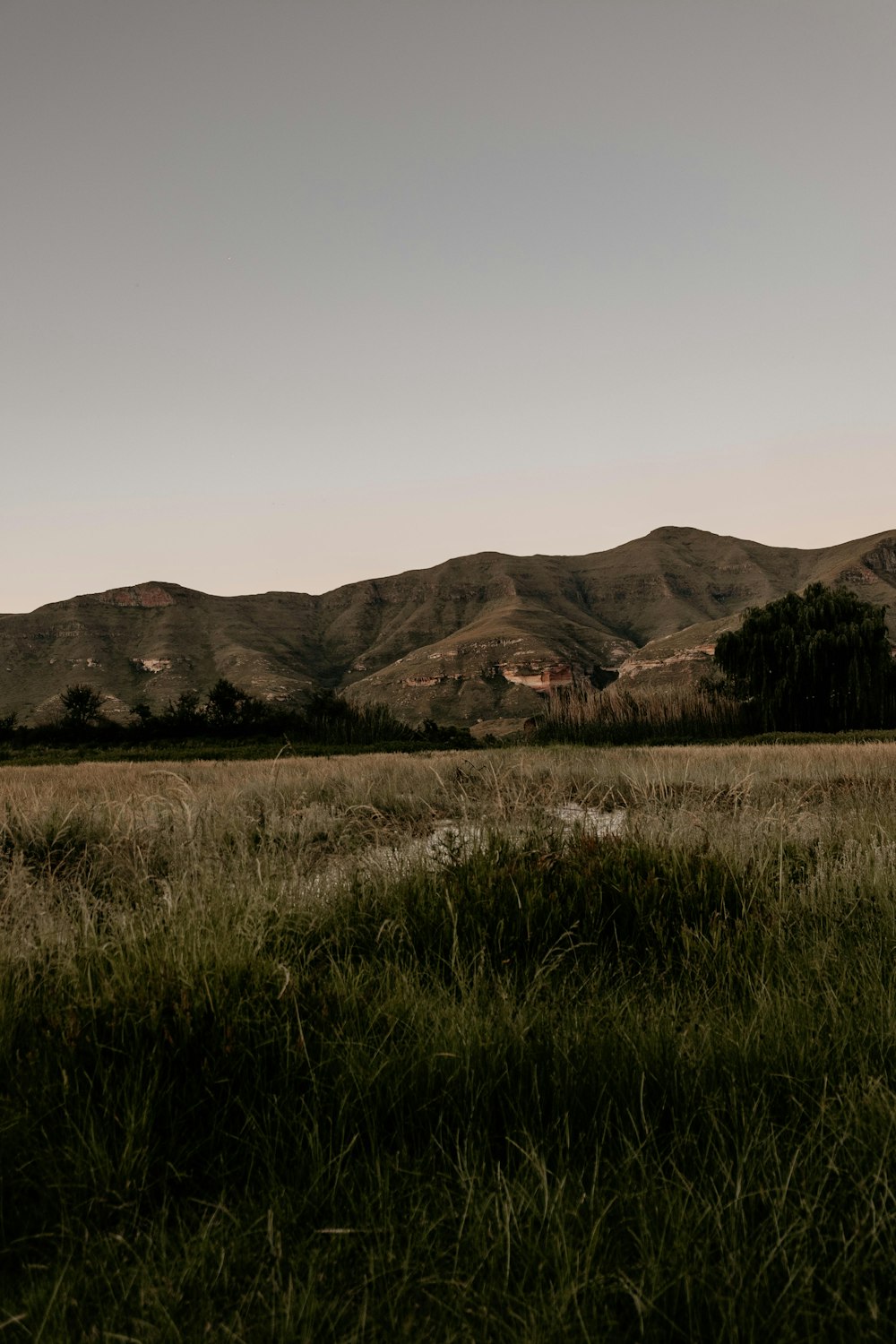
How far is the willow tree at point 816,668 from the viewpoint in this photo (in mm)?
38375

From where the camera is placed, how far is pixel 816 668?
38531 millimetres

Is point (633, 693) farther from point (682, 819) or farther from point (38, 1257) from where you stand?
point (38, 1257)

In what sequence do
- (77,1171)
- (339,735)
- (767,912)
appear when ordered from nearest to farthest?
(77,1171) < (767,912) < (339,735)

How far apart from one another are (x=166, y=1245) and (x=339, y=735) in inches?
1244

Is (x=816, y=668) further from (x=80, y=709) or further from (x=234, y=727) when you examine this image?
(x=80, y=709)

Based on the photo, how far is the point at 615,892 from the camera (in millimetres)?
4023

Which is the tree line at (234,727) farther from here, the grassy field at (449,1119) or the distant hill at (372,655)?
the distant hill at (372,655)

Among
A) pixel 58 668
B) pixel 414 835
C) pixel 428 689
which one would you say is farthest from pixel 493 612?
pixel 414 835

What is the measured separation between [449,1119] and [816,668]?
4097 cm

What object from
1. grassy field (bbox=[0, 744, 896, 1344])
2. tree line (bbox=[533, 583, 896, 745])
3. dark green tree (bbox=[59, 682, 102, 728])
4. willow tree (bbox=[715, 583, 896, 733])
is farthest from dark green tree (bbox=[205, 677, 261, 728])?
grassy field (bbox=[0, 744, 896, 1344])

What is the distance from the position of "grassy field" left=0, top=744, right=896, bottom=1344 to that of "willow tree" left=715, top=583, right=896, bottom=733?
3812cm

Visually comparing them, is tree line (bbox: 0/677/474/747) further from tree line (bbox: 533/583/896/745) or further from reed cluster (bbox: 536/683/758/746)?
tree line (bbox: 533/583/896/745)

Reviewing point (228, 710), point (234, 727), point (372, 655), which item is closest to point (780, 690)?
point (234, 727)

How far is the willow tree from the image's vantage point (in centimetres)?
3838
